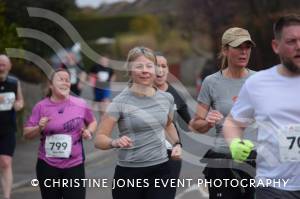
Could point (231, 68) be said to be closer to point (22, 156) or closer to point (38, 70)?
point (22, 156)

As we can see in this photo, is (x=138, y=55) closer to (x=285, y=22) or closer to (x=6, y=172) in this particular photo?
(x=285, y=22)

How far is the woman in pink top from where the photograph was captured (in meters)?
6.11

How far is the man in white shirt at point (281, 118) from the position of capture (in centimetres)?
415

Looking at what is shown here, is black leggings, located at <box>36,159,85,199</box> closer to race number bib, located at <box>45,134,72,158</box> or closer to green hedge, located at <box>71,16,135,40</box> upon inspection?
race number bib, located at <box>45,134,72,158</box>

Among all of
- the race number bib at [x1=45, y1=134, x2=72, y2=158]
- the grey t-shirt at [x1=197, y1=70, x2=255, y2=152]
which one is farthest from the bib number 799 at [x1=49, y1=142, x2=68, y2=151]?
the grey t-shirt at [x1=197, y1=70, x2=255, y2=152]

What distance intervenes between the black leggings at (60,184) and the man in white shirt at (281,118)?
220cm

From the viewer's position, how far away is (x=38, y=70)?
58.0ft

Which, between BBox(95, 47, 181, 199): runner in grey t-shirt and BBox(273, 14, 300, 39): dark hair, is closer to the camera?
BBox(273, 14, 300, 39): dark hair

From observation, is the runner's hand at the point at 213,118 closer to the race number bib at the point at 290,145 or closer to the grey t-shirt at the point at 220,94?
the grey t-shirt at the point at 220,94

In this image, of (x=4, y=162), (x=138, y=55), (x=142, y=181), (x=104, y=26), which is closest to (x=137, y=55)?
(x=138, y=55)

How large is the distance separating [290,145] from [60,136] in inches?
106

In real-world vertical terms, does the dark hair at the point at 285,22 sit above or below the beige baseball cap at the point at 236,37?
above

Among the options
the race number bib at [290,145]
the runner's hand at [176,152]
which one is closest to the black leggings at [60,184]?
the runner's hand at [176,152]

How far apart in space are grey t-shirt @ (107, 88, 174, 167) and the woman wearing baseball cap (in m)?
0.41
